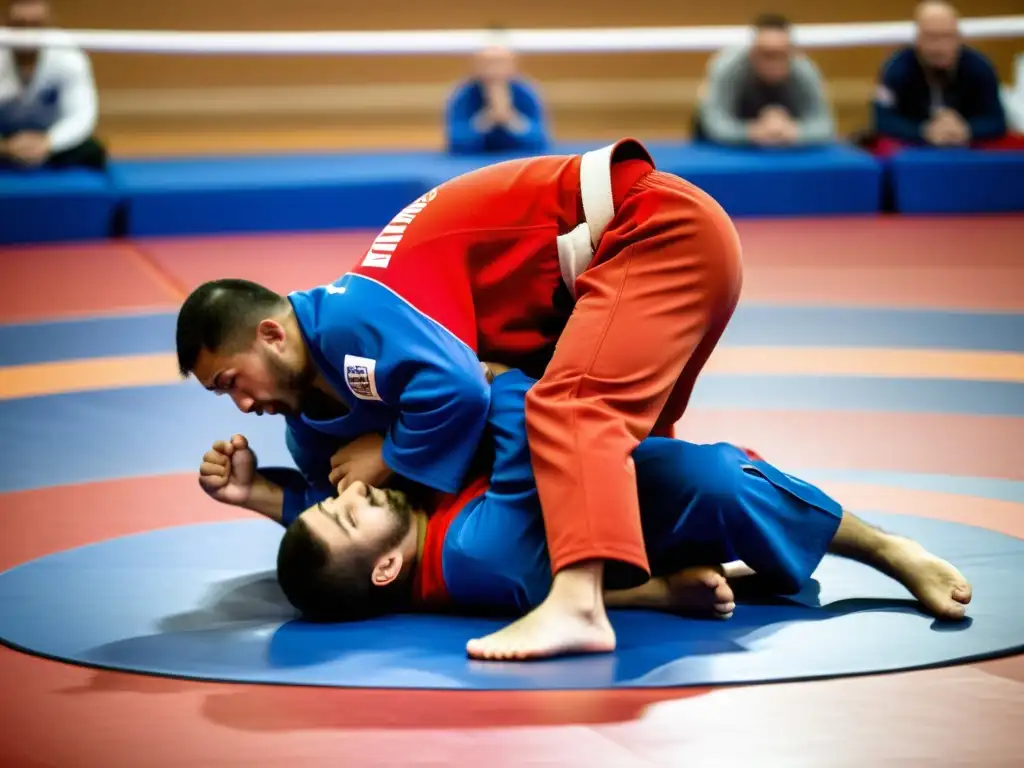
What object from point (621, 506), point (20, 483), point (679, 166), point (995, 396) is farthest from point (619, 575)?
point (679, 166)

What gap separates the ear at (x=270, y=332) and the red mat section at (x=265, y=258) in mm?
3048

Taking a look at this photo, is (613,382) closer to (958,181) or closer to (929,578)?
(929,578)

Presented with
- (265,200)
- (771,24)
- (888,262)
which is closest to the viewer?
(888,262)

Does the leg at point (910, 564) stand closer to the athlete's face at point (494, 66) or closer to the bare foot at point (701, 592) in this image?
the bare foot at point (701, 592)

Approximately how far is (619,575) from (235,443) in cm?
87

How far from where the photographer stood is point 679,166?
753 cm

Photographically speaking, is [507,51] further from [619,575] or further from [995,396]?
[619,575]

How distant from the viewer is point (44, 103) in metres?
7.67

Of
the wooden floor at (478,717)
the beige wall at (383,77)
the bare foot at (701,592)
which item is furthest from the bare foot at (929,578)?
the beige wall at (383,77)

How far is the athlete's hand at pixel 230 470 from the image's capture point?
320cm

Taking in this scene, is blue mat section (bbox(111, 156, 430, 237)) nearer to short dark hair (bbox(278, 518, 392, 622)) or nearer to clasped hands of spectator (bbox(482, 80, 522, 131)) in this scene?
clasped hands of spectator (bbox(482, 80, 522, 131))

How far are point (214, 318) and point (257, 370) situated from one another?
0.13 m

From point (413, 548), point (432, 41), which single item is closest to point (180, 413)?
point (413, 548)

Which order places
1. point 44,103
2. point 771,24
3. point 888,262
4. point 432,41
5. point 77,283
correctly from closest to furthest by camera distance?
point 77,283 < point 888,262 < point 432,41 < point 44,103 < point 771,24
